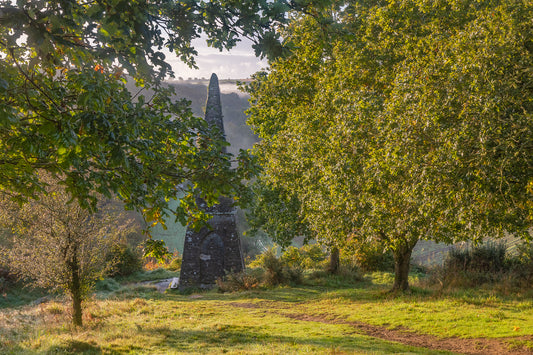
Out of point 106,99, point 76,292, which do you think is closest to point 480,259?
point 76,292

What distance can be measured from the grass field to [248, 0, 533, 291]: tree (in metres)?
2.52

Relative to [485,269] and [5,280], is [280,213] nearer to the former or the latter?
[485,269]

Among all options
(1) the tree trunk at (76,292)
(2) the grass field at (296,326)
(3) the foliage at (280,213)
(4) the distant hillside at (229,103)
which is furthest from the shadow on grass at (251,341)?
(4) the distant hillside at (229,103)

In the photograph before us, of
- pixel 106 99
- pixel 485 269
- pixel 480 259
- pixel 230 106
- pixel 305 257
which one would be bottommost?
pixel 305 257

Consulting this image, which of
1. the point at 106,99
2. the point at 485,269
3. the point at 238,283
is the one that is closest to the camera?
the point at 106,99

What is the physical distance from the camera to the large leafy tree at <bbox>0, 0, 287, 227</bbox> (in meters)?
4.51

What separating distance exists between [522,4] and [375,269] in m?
18.7

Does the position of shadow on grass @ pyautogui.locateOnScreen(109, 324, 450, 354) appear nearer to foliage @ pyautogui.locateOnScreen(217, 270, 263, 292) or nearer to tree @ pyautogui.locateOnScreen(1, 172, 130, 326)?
tree @ pyautogui.locateOnScreen(1, 172, 130, 326)

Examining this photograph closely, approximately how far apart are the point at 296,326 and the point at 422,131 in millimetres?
6820

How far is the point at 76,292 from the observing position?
11961 millimetres

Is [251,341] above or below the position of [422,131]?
below

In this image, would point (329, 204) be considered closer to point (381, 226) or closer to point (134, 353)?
point (381, 226)

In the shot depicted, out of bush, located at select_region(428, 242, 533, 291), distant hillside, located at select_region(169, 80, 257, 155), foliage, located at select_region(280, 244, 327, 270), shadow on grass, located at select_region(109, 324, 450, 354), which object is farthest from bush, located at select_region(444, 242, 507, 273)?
distant hillside, located at select_region(169, 80, 257, 155)

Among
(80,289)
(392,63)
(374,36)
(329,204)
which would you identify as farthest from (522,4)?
(80,289)
